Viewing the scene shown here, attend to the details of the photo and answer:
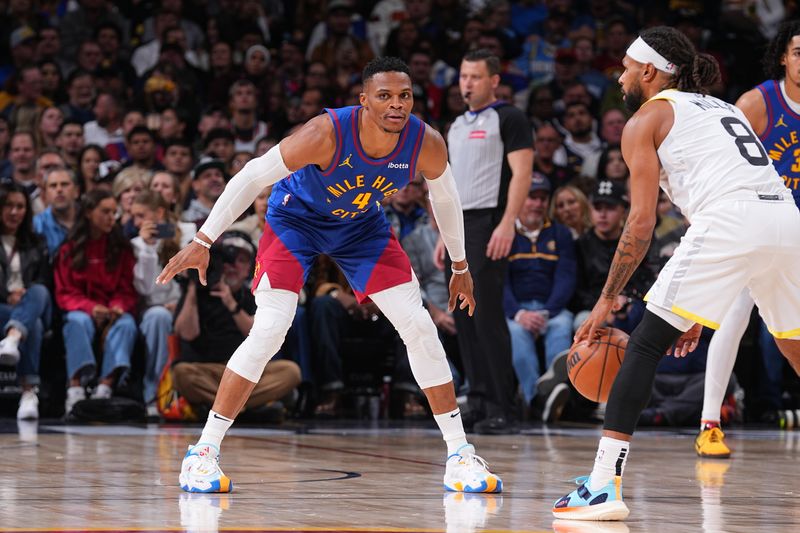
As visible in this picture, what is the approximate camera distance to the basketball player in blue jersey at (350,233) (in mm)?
4668

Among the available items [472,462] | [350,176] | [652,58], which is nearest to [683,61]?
[652,58]

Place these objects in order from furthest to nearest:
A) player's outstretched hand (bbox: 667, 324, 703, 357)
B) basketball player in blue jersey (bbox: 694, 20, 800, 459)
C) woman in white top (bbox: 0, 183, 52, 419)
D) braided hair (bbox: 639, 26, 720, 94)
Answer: woman in white top (bbox: 0, 183, 52, 419), basketball player in blue jersey (bbox: 694, 20, 800, 459), player's outstretched hand (bbox: 667, 324, 703, 357), braided hair (bbox: 639, 26, 720, 94)

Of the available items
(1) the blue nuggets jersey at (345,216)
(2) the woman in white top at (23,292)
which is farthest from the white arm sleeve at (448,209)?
(2) the woman in white top at (23,292)

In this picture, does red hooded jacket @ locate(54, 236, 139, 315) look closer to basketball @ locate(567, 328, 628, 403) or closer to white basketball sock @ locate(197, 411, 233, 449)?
white basketball sock @ locate(197, 411, 233, 449)

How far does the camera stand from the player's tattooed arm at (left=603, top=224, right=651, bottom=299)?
421cm

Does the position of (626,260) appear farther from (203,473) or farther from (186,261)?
(203,473)

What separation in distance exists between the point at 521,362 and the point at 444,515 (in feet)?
16.3

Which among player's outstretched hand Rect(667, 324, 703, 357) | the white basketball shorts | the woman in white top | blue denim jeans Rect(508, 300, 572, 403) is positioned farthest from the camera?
blue denim jeans Rect(508, 300, 572, 403)

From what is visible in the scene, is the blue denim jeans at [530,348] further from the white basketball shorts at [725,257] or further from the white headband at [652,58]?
the white basketball shorts at [725,257]

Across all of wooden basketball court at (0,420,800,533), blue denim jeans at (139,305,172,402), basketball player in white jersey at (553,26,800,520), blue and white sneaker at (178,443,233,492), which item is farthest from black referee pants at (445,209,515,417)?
basketball player in white jersey at (553,26,800,520)

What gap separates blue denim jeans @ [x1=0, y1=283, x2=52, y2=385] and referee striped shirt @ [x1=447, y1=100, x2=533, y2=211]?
301 cm

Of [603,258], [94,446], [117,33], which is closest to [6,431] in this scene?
[94,446]

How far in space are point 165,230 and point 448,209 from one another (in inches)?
162

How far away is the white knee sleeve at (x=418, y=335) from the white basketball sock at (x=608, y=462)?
103 centimetres
